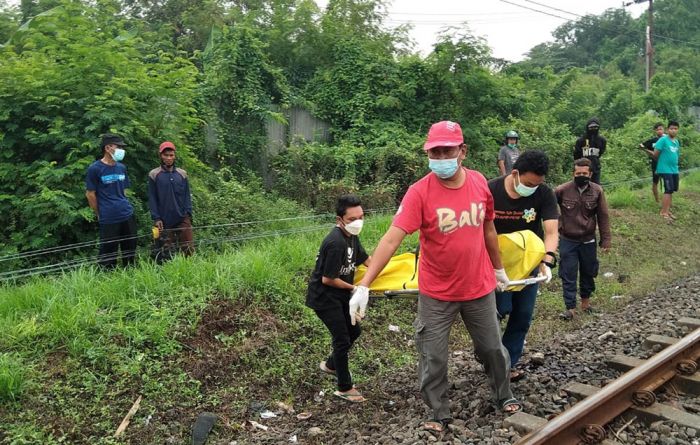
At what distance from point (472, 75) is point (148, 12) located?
12.1 meters

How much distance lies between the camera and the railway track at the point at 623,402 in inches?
146

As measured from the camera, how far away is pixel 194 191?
28.4 feet

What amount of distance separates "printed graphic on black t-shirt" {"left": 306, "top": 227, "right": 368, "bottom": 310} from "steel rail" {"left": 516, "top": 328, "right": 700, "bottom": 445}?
184 centimetres

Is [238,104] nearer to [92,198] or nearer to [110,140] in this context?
[110,140]

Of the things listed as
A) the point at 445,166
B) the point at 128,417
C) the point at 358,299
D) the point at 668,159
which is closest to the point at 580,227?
the point at 445,166

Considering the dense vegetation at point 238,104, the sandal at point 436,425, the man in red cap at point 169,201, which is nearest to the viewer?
the sandal at point 436,425

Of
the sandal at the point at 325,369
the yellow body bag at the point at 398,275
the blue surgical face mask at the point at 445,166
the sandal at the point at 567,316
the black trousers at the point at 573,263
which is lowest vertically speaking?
the sandal at the point at 567,316

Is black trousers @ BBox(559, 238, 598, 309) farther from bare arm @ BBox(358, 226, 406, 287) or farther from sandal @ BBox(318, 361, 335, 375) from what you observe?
bare arm @ BBox(358, 226, 406, 287)

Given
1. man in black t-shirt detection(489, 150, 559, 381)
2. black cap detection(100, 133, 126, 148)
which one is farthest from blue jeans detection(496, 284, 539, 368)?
black cap detection(100, 133, 126, 148)

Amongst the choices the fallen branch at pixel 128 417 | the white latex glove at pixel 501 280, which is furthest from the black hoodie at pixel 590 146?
the fallen branch at pixel 128 417

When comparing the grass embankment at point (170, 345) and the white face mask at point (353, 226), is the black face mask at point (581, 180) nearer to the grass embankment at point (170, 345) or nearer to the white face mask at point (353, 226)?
the grass embankment at point (170, 345)

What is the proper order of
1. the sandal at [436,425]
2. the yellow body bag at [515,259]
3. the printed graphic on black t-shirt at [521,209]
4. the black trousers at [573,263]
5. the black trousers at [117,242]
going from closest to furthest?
the sandal at [436,425]
the yellow body bag at [515,259]
the printed graphic on black t-shirt at [521,209]
the black trousers at [117,242]
the black trousers at [573,263]

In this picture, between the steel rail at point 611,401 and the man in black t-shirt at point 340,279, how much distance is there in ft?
5.56

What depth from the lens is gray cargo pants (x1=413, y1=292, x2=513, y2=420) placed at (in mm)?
3988
